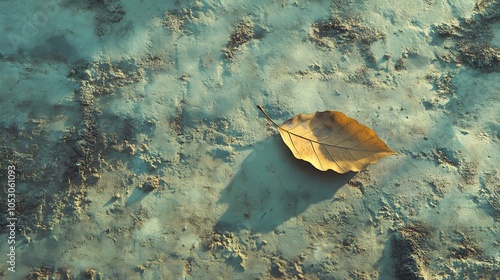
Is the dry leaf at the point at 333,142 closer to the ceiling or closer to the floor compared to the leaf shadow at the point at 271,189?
closer to the ceiling

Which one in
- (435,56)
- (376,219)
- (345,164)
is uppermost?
(435,56)

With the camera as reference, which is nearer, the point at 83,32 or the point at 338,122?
the point at 338,122

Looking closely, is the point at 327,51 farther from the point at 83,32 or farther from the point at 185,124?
the point at 83,32

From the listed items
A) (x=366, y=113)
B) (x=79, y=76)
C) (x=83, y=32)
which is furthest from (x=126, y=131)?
(x=366, y=113)

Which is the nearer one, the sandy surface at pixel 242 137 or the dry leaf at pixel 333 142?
the sandy surface at pixel 242 137
